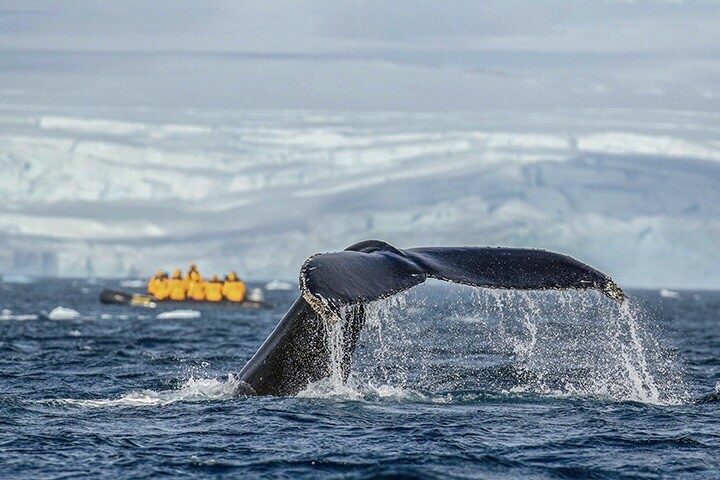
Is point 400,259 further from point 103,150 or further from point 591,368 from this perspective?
point 103,150

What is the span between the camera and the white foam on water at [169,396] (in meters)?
11.1

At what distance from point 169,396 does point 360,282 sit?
4.08 meters

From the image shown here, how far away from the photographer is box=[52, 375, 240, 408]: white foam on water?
1112cm

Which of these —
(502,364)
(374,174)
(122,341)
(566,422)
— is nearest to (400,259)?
(566,422)

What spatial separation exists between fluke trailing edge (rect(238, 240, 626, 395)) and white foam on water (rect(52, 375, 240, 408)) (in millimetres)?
666

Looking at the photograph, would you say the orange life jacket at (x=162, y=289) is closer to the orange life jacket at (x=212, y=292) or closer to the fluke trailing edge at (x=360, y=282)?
the orange life jacket at (x=212, y=292)

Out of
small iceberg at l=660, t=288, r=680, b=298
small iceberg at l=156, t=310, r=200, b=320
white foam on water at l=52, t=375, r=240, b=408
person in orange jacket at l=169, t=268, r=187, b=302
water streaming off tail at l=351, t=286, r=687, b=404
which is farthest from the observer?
small iceberg at l=660, t=288, r=680, b=298

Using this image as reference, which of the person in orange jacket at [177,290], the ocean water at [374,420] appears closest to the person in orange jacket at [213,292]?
the person in orange jacket at [177,290]

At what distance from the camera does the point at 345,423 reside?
10016 mm

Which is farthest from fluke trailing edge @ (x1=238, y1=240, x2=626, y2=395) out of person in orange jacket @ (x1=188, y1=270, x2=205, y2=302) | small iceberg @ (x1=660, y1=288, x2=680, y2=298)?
small iceberg @ (x1=660, y1=288, x2=680, y2=298)

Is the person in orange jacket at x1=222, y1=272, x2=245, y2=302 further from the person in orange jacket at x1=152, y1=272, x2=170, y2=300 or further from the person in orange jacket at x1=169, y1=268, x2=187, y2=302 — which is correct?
the person in orange jacket at x1=152, y1=272, x2=170, y2=300

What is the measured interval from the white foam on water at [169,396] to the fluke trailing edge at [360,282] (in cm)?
67

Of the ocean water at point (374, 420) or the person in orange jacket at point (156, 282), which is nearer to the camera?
the ocean water at point (374, 420)

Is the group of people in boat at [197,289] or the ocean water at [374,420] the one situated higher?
the group of people in boat at [197,289]
